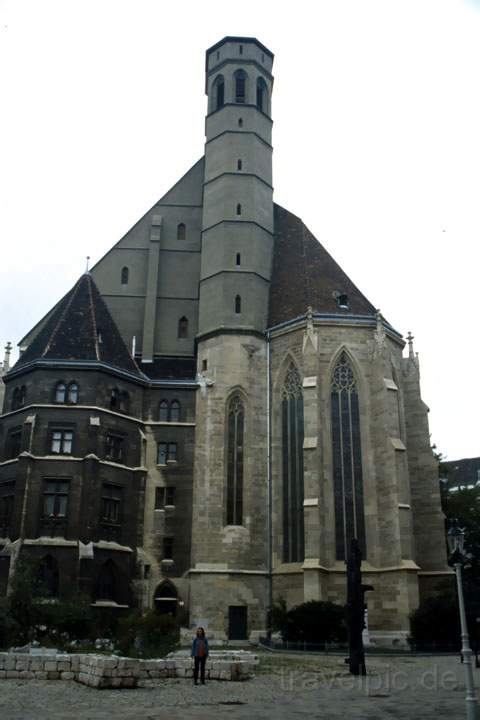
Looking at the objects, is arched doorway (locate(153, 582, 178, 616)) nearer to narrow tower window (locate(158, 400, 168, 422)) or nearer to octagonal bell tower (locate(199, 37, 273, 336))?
narrow tower window (locate(158, 400, 168, 422))

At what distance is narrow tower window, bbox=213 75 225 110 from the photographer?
46.3m

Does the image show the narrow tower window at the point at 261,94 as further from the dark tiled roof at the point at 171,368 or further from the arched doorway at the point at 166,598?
the arched doorway at the point at 166,598

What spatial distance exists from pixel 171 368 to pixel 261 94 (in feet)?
A: 63.4

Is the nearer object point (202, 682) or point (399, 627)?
point (202, 682)

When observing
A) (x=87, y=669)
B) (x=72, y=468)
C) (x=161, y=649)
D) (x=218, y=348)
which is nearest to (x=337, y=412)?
(x=218, y=348)

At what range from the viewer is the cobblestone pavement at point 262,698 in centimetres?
1180

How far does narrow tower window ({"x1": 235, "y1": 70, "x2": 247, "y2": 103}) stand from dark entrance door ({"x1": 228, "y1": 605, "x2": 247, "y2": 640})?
30.4 m

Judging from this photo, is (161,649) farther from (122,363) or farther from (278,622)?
(122,363)

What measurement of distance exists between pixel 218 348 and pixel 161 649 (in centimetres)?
2224

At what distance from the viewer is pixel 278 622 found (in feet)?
103

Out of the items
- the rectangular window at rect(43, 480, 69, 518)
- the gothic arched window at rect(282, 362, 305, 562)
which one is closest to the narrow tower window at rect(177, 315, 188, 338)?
the gothic arched window at rect(282, 362, 305, 562)

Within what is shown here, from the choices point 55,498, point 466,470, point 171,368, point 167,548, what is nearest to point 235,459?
point 167,548

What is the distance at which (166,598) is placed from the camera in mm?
34906

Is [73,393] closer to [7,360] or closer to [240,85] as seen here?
[7,360]
